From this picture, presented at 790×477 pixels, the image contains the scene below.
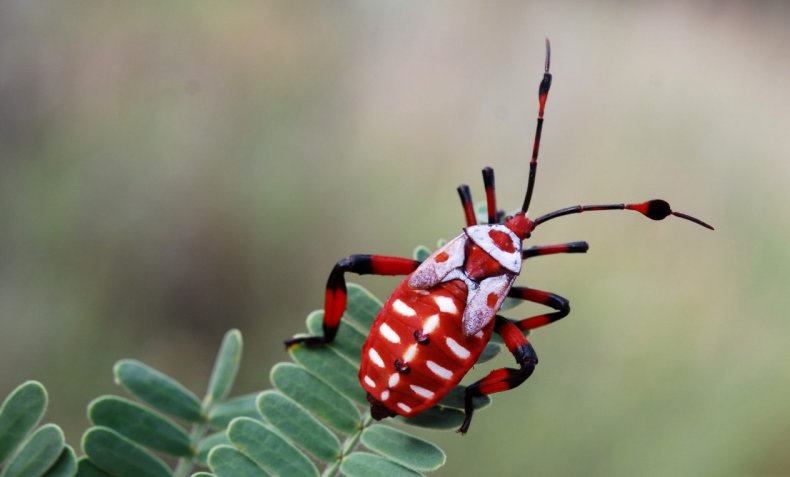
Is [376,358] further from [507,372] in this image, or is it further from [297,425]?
[507,372]

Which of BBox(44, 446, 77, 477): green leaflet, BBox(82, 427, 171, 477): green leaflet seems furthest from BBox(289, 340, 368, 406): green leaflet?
BBox(44, 446, 77, 477): green leaflet

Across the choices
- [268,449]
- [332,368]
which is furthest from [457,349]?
[268,449]

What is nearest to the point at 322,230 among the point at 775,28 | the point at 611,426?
the point at 611,426

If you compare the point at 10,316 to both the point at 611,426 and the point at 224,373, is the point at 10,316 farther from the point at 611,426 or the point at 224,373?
the point at 611,426

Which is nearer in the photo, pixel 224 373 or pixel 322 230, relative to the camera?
pixel 224 373

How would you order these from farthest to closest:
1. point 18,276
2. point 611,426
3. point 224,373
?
point 18,276, point 611,426, point 224,373

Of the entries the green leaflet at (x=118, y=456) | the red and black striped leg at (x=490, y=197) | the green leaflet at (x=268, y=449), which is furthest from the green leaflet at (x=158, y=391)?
the red and black striped leg at (x=490, y=197)
